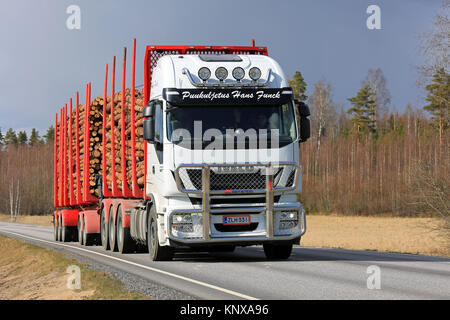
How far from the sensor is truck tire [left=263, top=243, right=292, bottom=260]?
1416 cm

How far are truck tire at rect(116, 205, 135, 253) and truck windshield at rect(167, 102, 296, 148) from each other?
14.7 feet

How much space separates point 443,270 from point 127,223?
7519 millimetres

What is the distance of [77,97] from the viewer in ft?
77.4

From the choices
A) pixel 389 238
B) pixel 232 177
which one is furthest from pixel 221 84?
pixel 389 238

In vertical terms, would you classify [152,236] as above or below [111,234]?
above

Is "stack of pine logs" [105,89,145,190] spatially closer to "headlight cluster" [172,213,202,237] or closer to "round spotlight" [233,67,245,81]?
"headlight cluster" [172,213,202,237]

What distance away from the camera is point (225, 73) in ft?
43.1

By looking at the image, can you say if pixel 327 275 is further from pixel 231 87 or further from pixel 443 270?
pixel 231 87

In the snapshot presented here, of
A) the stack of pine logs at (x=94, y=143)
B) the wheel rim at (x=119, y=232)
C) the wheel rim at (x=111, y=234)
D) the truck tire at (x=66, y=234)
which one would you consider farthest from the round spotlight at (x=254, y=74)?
the truck tire at (x=66, y=234)

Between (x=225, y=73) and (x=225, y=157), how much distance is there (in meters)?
1.79

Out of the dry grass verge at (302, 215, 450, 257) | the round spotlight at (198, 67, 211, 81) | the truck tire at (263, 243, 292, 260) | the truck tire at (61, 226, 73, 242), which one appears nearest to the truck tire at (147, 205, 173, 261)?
the truck tire at (263, 243, 292, 260)

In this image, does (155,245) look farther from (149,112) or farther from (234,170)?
(149,112)
